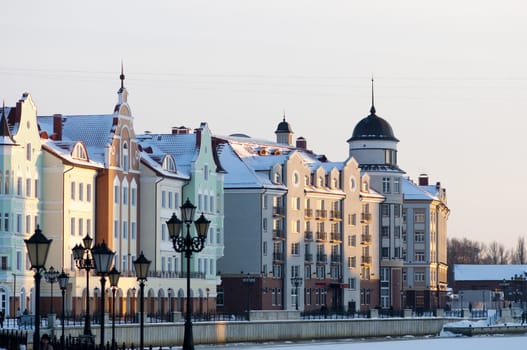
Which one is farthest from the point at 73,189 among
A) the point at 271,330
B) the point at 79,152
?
the point at 271,330

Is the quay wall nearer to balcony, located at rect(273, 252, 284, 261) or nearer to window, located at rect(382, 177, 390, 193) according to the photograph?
balcony, located at rect(273, 252, 284, 261)

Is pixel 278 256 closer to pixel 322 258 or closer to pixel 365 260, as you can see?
pixel 322 258

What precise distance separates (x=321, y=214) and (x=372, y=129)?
12.8 meters

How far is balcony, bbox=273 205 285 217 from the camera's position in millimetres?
141125

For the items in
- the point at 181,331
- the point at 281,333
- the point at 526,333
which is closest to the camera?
the point at 181,331

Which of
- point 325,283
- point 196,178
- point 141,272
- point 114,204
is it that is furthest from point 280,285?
point 141,272

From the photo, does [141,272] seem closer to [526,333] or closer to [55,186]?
[55,186]

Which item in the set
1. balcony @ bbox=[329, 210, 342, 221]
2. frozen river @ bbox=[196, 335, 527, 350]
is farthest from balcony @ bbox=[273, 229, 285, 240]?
frozen river @ bbox=[196, 335, 527, 350]

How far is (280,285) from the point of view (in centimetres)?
14212

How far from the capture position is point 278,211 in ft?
465

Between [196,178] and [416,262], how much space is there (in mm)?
49441

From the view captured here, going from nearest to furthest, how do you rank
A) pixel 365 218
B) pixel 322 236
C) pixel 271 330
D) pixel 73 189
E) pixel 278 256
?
pixel 73 189, pixel 271 330, pixel 278 256, pixel 322 236, pixel 365 218

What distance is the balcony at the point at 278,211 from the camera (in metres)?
141

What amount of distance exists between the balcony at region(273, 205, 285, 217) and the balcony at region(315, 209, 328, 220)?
6841mm
